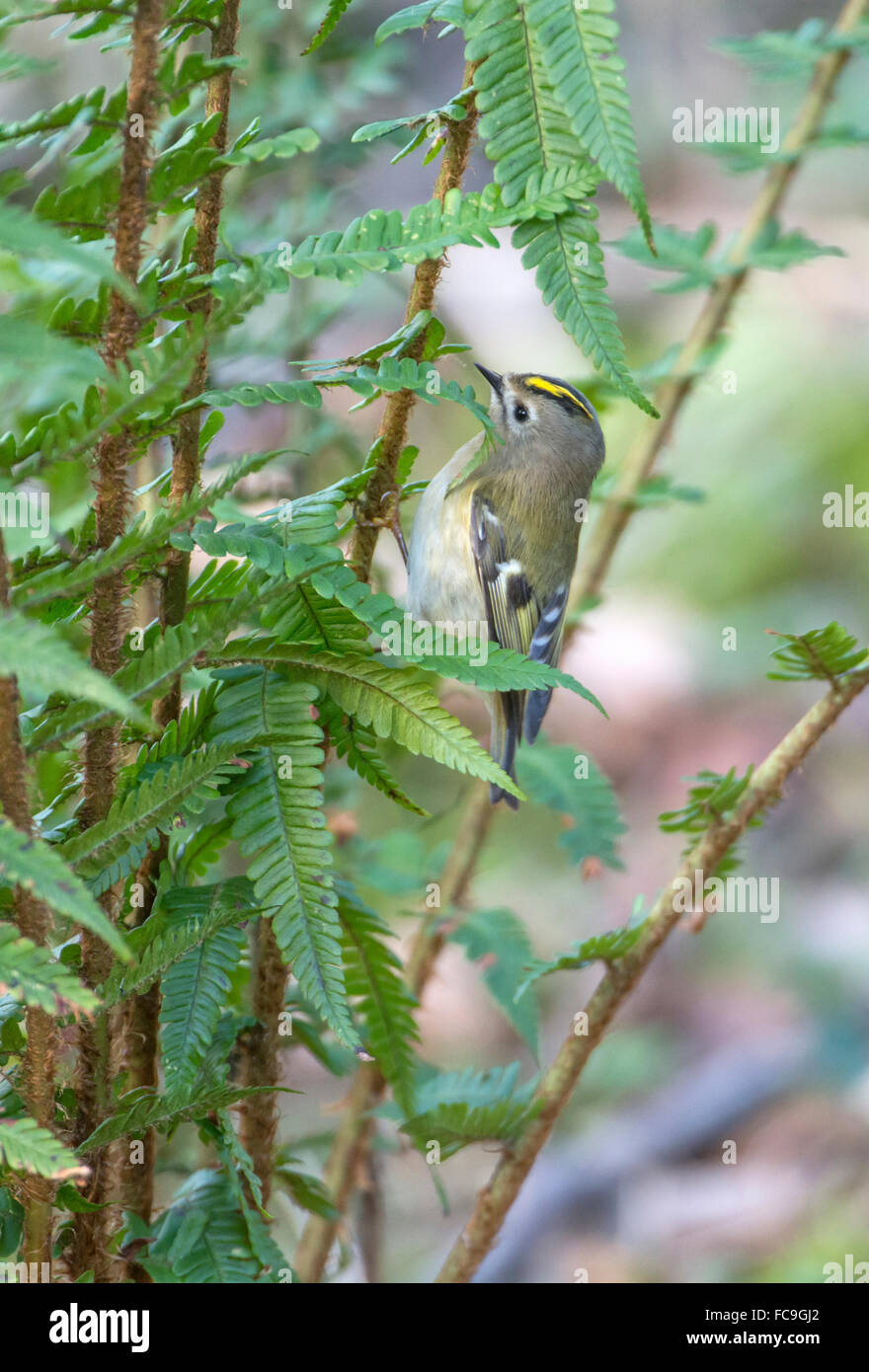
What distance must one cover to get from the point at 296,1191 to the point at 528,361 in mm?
2866

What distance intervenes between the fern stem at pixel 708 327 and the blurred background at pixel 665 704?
0.07 meters

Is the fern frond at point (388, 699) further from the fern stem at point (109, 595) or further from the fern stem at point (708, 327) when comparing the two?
the fern stem at point (708, 327)

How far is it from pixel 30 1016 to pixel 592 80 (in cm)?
60

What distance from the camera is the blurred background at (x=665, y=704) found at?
73.7 inches

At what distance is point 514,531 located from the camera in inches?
71.8

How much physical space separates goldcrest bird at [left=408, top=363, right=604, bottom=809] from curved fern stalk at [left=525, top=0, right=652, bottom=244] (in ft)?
3.16

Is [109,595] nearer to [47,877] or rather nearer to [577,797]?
[47,877]

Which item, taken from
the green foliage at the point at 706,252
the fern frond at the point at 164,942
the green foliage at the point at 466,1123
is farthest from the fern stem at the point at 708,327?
the fern frond at the point at 164,942

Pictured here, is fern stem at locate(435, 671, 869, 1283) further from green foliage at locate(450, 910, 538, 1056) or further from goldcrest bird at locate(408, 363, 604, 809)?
goldcrest bird at locate(408, 363, 604, 809)

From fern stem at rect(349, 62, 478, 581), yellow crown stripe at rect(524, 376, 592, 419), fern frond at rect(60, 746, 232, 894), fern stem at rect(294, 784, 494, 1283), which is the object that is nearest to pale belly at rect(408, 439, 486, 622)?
yellow crown stripe at rect(524, 376, 592, 419)

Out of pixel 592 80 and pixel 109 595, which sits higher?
pixel 592 80

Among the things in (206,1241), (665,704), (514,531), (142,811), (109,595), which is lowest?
(206,1241)

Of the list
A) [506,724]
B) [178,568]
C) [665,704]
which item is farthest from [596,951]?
[665,704]

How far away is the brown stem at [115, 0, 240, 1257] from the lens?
2.39ft
